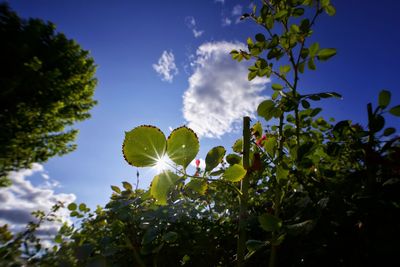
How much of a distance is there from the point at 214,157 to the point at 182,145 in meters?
0.10

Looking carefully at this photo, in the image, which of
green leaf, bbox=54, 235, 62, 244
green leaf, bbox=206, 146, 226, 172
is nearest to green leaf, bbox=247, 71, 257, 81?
green leaf, bbox=206, 146, 226, 172

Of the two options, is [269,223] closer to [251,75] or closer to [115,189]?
[251,75]

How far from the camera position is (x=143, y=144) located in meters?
0.42

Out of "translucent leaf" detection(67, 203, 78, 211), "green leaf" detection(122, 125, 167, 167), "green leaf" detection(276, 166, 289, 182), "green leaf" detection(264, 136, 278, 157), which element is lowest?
"green leaf" detection(122, 125, 167, 167)

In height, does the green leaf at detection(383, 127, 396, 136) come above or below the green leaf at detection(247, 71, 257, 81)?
below

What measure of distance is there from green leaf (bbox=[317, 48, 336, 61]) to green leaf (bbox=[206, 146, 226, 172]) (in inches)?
19.2

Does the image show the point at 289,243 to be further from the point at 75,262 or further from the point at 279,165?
the point at 75,262

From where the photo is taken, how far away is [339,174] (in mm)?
834

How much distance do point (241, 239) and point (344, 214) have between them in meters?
0.23

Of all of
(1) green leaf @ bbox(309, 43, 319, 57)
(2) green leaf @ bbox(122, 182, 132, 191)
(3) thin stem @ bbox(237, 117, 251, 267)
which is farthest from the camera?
(2) green leaf @ bbox(122, 182, 132, 191)

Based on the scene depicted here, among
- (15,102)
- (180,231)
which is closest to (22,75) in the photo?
(15,102)

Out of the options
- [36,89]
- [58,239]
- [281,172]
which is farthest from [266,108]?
[36,89]

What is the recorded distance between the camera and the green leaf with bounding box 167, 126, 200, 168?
1.43 feet

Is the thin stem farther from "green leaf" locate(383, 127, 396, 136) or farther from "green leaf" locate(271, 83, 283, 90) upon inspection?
"green leaf" locate(383, 127, 396, 136)
